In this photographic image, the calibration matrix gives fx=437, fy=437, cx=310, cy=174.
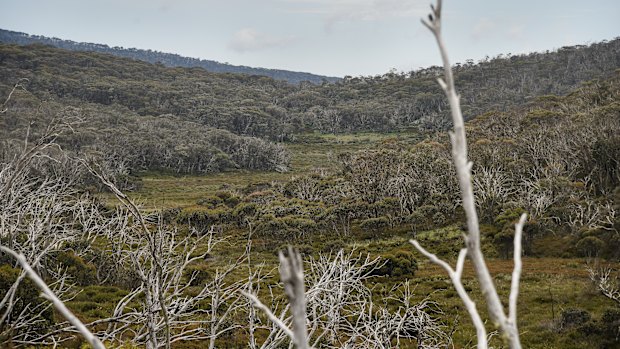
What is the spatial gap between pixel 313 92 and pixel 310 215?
111072mm

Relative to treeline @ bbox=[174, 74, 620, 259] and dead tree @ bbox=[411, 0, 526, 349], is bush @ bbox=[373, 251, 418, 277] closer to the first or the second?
treeline @ bbox=[174, 74, 620, 259]

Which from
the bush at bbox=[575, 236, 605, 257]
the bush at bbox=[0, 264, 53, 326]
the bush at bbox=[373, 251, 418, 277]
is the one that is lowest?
the bush at bbox=[373, 251, 418, 277]

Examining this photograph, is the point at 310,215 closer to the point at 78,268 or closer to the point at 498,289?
the point at 498,289

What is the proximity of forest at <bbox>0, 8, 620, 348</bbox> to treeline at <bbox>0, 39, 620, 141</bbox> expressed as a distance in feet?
2.72

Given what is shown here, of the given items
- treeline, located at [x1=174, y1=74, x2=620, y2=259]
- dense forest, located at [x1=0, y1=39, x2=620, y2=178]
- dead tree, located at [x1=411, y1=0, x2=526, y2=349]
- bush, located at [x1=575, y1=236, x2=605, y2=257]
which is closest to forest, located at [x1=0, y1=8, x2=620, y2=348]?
dead tree, located at [x1=411, y1=0, x2=526, y2=349]

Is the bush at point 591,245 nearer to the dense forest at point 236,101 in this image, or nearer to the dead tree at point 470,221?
the dead tree at point 470,221

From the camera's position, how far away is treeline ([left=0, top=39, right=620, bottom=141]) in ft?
367

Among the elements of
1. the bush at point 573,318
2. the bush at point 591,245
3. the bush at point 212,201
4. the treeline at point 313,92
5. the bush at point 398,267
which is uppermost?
the treeline at point 313,92

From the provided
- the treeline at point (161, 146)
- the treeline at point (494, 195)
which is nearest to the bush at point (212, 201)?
the treeline at point (494, 195)

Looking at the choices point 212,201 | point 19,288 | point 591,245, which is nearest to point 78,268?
point 19,288

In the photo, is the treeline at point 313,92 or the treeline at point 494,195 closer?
the treeline at point 494,195

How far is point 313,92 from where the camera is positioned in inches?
5773

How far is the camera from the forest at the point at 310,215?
4.27 meters

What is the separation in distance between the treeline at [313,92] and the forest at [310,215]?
83 cm
